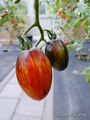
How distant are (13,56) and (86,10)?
487 centimetres

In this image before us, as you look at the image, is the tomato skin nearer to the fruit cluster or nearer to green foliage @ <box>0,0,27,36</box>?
the fruit cluster

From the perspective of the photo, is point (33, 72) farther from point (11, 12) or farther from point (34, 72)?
point (11, 12)

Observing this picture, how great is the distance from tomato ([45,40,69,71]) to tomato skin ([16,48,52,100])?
46mm

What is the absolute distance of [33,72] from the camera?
1.11ft

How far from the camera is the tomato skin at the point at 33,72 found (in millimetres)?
337

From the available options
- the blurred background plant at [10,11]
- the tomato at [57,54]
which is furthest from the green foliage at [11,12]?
the tomato at [57,54]

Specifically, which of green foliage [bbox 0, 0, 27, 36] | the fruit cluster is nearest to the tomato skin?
the fruit cluster

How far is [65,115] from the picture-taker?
2598 millimetres

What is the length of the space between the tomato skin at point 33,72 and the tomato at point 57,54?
0.15 feet

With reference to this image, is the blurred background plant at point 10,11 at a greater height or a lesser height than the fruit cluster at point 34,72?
lesser

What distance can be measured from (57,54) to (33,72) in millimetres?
67

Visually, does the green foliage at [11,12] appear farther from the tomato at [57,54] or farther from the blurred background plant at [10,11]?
the tomato at [57,54]

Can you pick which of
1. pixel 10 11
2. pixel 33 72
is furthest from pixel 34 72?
pixel 10 11

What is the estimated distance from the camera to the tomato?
389mm
